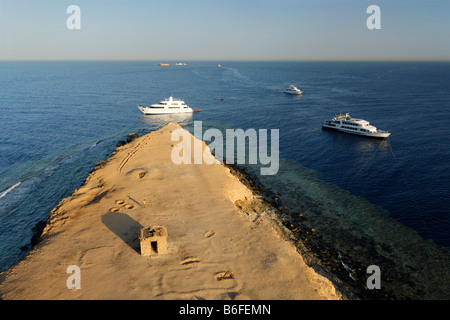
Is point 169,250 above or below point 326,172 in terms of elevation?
below

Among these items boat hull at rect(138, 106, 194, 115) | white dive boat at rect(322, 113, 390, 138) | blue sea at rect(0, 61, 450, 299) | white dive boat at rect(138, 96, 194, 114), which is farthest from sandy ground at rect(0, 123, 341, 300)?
white dive boat at rect(138, 96, 194, 114)

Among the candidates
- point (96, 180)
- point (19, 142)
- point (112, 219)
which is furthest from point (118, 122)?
point (112, 219)

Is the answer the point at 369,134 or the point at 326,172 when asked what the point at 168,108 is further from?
the point at 369,134

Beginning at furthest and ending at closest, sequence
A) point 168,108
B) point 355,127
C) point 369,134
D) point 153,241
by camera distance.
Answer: point 168,108
point 355,127
point 369,134
point 153,241

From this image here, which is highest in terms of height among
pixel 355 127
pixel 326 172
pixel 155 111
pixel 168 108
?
pixel 168 108

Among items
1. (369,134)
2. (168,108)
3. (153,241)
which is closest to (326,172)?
(369,134)

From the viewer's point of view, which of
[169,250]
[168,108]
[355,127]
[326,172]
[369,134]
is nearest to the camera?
[169,250]

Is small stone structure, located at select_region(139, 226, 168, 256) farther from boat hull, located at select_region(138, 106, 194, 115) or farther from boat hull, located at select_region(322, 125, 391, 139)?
boat hull, located at select_region(138, 106, 194, 115)
